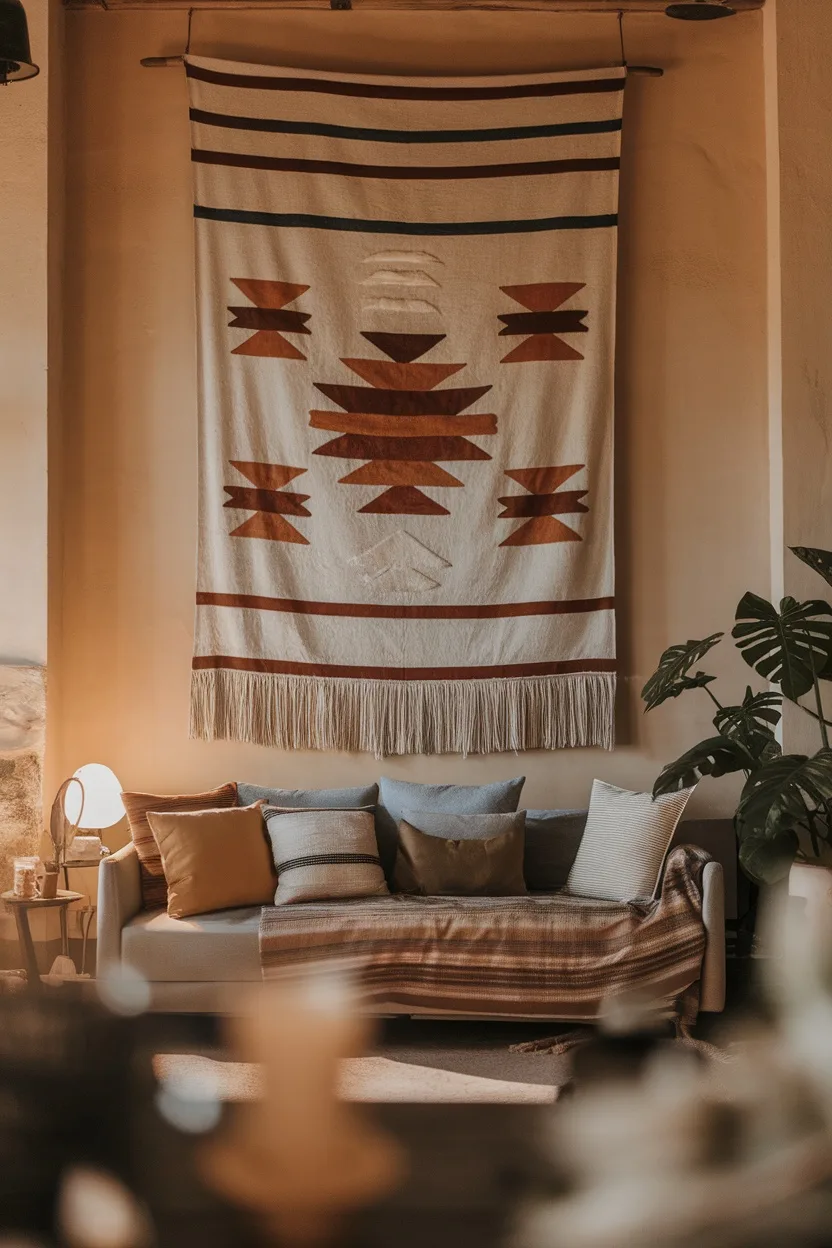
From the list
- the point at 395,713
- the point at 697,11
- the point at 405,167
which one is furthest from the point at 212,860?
the point at 697,11

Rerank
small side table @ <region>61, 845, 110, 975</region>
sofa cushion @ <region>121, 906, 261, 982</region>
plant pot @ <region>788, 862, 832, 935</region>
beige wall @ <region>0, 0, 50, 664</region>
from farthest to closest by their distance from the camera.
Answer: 1. beige wall @ <region>0, 0, 50, 664</region>
2. small side table @ <region>61, 845, 110, 975</region>
3. sofa cushion @ <region>121, 906, 261, 982</region>
4. plant pot @ <region>788, 862, 832, 935</region>

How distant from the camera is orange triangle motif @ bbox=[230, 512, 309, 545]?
425 centimetres

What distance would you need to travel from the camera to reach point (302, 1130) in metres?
0.47

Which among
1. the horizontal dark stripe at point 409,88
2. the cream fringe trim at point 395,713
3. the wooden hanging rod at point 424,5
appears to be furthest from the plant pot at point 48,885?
the wooden hanging rod at point 424,5

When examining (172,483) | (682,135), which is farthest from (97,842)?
(682,135)

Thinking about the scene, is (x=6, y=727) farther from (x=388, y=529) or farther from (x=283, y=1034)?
(x=283, y=1034)

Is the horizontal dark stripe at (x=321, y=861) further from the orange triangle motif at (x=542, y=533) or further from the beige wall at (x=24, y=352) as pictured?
the orange triangle motif at (x=542, y=533)

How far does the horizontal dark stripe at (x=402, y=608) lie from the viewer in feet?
13.9

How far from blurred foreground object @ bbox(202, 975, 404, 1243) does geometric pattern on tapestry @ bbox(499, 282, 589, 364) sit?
13.0 ft

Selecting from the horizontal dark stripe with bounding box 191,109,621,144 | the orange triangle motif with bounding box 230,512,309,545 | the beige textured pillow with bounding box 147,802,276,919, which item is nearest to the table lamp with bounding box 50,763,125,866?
the beige textured pillow with bounding box 147,802,276,919

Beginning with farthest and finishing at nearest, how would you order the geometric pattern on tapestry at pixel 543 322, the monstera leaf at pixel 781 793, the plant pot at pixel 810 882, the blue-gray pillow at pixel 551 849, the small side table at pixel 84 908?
the geometric pattern on tapestry at pixel 543 322, the blue-gray pillow at pixel 551 849, the small side table at pixel 84 908, the monstera leaf at pixel 781 793, the plant pot at pixel 810 882

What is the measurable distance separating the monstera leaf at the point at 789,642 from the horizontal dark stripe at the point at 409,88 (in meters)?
2.00

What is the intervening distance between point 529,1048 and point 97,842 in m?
1.60

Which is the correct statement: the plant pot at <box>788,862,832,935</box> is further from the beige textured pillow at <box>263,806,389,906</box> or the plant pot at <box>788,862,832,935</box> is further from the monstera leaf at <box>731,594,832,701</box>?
the beige textured pillow at <box>263,806,389,906</box>
